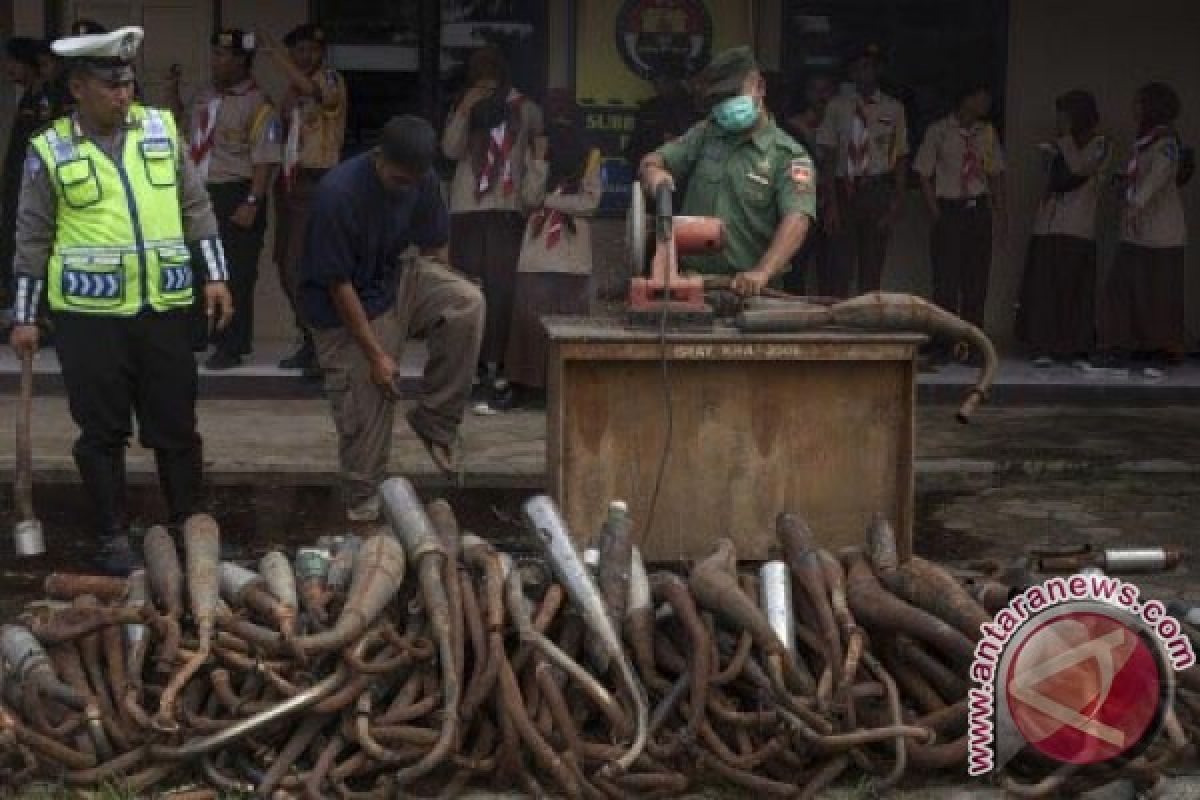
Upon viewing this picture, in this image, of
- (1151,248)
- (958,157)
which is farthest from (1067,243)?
(958,157)

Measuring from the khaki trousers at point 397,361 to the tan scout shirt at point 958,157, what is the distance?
17.7 ft

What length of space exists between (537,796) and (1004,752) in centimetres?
117

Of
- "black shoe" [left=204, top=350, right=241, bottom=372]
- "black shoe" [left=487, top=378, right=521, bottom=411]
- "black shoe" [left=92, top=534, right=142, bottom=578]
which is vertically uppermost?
"black shoe" [left=204, top=350, right=241, bottom=372]

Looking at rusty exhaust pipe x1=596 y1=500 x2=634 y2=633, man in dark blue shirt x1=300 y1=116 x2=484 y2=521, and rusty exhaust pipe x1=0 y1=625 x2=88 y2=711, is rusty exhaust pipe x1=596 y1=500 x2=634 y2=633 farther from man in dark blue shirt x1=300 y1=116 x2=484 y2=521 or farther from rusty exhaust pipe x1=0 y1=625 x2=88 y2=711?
man in dark blue shirt x1=300 y1=116 x2=484 y2=521

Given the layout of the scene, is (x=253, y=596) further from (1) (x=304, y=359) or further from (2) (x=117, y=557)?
(1) (x=304, y=359)

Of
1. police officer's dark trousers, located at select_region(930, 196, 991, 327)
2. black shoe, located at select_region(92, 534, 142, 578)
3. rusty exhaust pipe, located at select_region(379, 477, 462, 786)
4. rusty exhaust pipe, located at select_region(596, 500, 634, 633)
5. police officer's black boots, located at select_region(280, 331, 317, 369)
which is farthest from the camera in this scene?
police officer's dark trousers, located at select_region(930, 196, 991, 327)

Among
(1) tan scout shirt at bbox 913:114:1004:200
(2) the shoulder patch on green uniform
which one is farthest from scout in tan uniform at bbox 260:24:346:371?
(2) the shoulder patch on green uniform

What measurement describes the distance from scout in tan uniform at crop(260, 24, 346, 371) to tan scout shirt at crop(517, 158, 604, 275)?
1.29 meters

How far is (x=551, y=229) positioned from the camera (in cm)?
1130

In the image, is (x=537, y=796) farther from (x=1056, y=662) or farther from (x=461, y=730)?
(x=1056, y=662)

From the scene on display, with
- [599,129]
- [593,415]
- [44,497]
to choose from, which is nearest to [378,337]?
[593,415]

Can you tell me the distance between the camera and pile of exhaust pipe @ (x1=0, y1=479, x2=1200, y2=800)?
5.05 meters

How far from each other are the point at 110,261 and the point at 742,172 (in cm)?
240

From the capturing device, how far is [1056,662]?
4.97 meters
